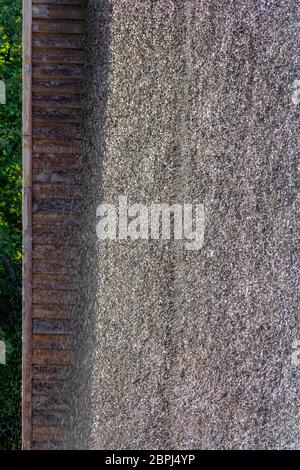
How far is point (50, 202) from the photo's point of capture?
5.72 metres

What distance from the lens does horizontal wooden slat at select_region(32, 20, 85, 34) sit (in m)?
5.71

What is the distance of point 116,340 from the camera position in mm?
4367

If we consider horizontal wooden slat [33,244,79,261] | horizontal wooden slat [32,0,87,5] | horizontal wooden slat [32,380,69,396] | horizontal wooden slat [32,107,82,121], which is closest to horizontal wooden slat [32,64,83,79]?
horizontal wooden slat [32,107,82,121]

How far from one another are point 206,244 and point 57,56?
233cm

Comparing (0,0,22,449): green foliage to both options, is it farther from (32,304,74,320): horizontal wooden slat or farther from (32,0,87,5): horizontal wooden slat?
(32,0,87,5): horizontal wooden slat

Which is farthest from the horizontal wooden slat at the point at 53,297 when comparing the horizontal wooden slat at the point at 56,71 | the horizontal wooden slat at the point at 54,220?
the horizontal wooden slat at the point at 56,71

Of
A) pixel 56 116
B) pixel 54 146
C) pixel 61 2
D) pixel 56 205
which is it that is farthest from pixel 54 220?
pixel 61 2

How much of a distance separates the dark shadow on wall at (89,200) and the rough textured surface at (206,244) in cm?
25

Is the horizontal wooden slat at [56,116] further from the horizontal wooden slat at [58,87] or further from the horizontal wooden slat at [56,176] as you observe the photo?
the horizontal wooden slat at [56,176]

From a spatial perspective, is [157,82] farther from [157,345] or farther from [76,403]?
[76,403]

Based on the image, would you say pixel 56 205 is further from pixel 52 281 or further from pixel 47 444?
pixel 47 444

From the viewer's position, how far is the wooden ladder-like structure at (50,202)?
568cm

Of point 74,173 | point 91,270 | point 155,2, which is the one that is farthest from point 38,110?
point 155,2

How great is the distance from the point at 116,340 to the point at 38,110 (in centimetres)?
169
